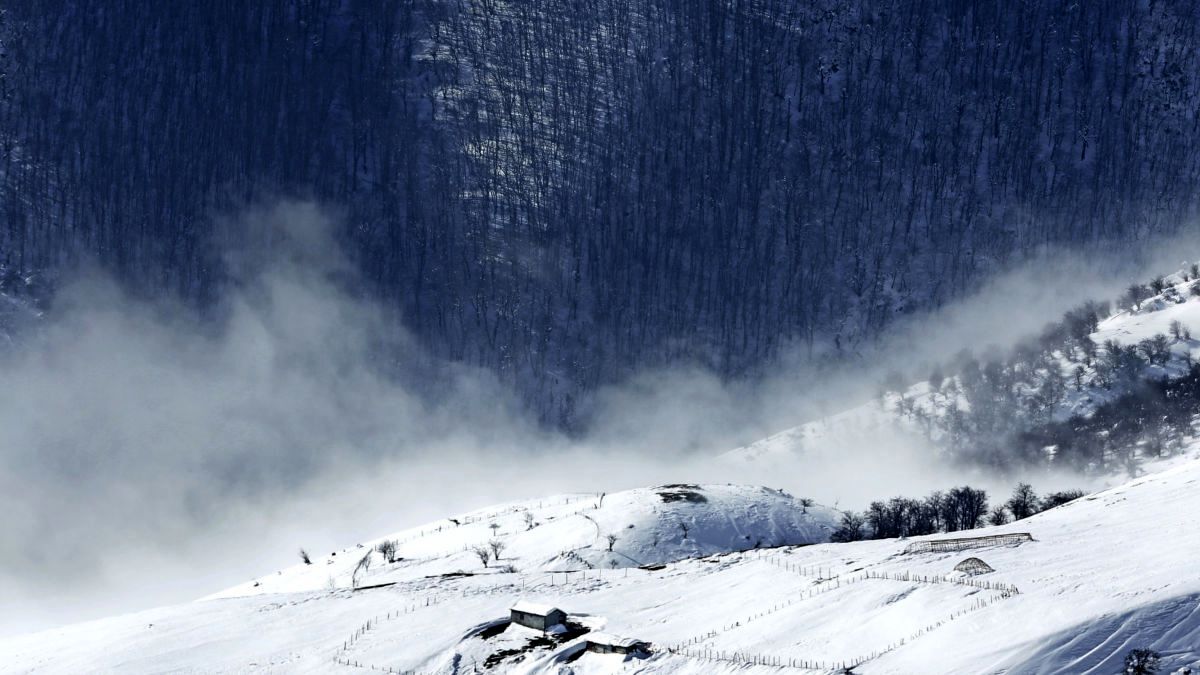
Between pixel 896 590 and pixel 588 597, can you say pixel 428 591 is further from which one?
pixel 896 590

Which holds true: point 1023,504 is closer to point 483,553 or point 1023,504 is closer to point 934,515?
point 934,515

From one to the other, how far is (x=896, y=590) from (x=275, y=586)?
283ft

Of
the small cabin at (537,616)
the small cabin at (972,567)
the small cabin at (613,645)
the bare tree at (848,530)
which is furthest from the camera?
the bare tree at (848,530)

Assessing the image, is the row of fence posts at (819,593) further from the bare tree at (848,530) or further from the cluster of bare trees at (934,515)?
the cluster of bare trees at (934,515)

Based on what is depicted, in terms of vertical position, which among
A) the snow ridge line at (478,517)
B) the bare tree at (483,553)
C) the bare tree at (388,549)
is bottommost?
the bare tree at (483,553)

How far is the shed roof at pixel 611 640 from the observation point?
89.6 m

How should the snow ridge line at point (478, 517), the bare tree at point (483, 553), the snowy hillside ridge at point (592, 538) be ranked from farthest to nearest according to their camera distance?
the snow ridge line at point (478, 517) → the bare tree at point (483, 553) → the snowy hillside ridge at point (592, 538)

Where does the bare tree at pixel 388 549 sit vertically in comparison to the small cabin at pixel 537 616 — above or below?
above

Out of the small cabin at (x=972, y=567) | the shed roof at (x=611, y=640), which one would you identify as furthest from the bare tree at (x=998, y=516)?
the shed roof at (x=611, y=640)

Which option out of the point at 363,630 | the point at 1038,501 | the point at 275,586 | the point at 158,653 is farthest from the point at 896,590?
the point at 1038,501

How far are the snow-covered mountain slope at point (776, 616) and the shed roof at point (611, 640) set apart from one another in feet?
3.27

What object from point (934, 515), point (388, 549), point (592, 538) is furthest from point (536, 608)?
point (934, 515)

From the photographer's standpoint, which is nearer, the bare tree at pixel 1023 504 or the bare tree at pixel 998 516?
the bare tree at pixel 998 516

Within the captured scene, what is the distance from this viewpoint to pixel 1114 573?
3497 inches
